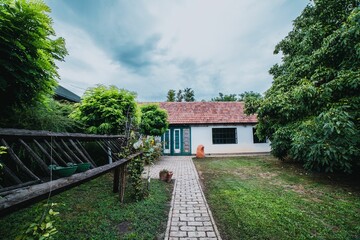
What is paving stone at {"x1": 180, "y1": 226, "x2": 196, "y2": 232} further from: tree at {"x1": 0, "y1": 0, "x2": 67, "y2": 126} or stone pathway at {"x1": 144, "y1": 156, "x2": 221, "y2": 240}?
tree at {"x1": 0, "y1": 0, "x2": 67, "y2": 126}

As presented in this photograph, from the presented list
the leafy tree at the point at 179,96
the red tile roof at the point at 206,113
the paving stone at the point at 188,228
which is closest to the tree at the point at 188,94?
the leafy tree at the point at 179,96

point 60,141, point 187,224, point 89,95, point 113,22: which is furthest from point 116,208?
point 113,22

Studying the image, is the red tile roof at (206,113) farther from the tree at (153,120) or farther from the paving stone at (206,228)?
the paving stone at (206,228)

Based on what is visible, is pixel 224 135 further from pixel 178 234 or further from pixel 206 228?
pixel 178 234

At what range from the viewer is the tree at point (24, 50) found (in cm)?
220

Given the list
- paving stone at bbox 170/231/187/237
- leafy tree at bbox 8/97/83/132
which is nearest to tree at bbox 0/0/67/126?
leafy tree at bbox 8/97/83/132

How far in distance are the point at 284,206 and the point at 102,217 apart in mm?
4215

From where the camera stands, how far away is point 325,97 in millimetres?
5559

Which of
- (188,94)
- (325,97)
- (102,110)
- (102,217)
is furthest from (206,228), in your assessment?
(188,94)

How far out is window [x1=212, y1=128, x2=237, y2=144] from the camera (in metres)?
14.5

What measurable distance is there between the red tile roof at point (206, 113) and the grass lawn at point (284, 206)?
7.87 meters

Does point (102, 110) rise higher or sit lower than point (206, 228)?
higher

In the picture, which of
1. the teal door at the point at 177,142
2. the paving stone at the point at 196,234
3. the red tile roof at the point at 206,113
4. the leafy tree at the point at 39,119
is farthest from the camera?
the red tile roof at the point at 206,113

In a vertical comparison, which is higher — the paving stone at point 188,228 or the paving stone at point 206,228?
the paving stone at point 206,228
